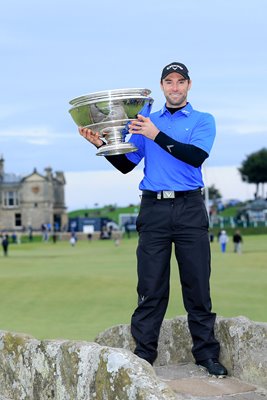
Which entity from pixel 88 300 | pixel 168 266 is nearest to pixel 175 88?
pixel 168 266

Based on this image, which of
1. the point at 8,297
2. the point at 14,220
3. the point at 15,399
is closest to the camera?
the point at 15,399

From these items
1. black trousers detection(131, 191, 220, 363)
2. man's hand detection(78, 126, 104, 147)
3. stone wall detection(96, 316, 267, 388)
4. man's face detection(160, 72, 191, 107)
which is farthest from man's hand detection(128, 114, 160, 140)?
stone wall detection(96, 316, 267, 388)

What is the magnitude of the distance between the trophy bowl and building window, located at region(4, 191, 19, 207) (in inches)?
5170

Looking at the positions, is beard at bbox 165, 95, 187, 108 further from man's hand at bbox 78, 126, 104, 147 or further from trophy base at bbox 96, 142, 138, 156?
man's hand at bbox 78, 126, 104, 147

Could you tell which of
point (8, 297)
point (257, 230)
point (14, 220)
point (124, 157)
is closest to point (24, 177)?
point (14, 220)

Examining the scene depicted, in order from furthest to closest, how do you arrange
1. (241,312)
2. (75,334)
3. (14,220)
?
1. (14,220)
2. (241,312)
3. (75,334)

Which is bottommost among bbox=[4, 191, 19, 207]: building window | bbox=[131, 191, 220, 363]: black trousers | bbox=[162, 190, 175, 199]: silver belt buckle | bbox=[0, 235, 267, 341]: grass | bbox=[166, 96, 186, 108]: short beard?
bbox=[0, 235, 267, 341]: grass

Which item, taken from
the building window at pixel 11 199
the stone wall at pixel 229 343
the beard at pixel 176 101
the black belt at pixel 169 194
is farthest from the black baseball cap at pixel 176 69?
the building window at pixel 11 199

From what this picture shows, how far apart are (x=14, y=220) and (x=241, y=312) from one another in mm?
118433

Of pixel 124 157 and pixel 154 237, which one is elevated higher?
pixel 124 157

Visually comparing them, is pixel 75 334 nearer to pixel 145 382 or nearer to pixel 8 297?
pixel 8 297

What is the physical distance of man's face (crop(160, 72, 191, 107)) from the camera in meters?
6.70

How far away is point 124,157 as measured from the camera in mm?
6977

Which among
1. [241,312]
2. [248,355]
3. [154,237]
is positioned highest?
[154,237]
